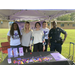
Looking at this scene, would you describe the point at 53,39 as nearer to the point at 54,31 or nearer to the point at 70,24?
the point at 54,31

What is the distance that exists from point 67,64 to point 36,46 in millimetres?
939

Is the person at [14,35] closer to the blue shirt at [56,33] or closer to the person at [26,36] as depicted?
the person at [26,36]

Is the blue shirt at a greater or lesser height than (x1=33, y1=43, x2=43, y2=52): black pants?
greater

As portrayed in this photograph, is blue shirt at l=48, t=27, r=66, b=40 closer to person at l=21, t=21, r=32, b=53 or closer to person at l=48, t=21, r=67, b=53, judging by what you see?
person at l=48, t=21, r=67, b=53

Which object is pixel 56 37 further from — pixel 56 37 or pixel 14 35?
pixel 14 35

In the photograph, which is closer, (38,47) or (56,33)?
(38,47)

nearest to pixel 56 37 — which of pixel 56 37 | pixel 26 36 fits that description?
pixel 56 37

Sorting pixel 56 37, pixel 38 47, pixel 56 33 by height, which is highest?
pixel 56 33

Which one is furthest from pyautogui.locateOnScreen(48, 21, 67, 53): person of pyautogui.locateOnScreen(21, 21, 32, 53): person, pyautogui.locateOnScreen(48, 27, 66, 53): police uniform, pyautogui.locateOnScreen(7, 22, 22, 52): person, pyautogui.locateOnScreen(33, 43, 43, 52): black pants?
pyautogui.locateOnScreen(7, 22, 22, 52): person

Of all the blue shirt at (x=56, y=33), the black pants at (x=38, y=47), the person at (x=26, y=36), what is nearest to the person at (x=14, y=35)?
the person at (x=26, y=36)

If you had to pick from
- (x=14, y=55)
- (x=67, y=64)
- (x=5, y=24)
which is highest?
(x=5, y=24)
